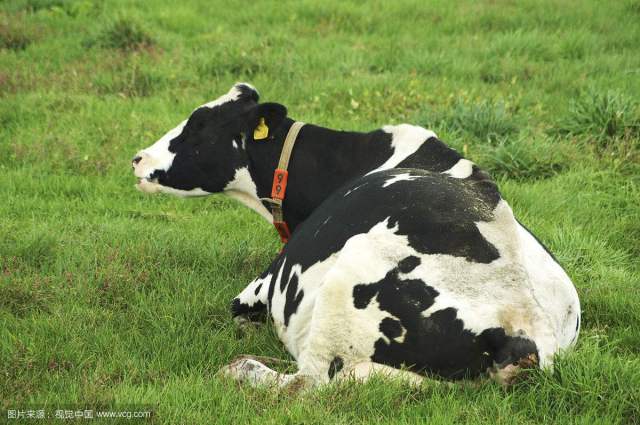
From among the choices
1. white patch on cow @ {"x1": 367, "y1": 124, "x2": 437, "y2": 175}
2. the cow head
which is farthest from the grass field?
white patch on cow @ {"x1": 367, "y1": 124, "x2": 437, "y2": 175}

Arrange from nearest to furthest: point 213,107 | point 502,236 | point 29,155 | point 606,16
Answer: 1. point 502,236
2. point 213,107
3. point 29,155
4. point 606,16

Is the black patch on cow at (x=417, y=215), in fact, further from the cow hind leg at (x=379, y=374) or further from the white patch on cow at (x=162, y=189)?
the white patch on cow at (x=162, y=189)

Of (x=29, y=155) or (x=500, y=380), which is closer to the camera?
(x=500, y=380)

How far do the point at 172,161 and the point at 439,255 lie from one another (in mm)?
2411

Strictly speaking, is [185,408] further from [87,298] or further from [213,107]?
[213,107]

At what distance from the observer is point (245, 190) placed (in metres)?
5.89

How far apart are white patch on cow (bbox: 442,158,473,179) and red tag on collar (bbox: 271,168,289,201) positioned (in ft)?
3.73

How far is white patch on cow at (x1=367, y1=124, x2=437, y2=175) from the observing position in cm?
529

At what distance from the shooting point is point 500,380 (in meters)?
3.98

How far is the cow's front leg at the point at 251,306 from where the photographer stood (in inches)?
200

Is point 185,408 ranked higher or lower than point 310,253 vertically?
lower

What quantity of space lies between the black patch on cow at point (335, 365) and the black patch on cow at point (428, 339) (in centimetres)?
16

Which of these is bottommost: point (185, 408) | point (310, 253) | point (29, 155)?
point (29, 155)

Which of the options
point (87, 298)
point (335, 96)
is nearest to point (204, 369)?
point (87, 298)
